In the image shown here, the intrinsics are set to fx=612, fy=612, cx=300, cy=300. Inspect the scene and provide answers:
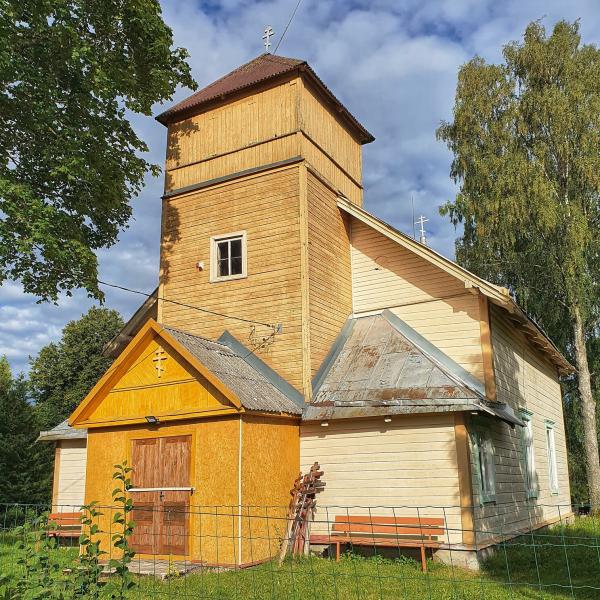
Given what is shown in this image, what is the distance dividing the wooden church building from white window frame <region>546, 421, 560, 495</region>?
28cm

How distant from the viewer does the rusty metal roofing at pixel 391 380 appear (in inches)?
412

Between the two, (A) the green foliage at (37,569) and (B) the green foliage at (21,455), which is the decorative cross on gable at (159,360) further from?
(B) the green foliage at (21,455)

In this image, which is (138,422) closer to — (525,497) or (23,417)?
(525,497)

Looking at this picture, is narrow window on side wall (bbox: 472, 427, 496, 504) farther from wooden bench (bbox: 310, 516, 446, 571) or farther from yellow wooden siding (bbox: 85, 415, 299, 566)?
yellow wooden siding (bbox: 85, 415, 299, 566)

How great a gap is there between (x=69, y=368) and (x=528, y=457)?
21286mm

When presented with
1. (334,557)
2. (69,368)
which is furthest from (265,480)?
(69,368)

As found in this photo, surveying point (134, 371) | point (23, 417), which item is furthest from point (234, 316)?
point (23, 417)

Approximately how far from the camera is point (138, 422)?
36.4 ft

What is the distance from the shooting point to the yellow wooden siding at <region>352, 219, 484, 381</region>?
12203 millimetres

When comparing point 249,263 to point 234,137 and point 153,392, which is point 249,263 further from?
point 153,392

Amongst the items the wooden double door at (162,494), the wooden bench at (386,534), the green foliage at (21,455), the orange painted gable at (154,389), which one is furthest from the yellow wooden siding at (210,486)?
the green foliage at (21,455)

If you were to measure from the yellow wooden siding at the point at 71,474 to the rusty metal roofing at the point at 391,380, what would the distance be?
22.6ft

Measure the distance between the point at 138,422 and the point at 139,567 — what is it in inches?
99.7

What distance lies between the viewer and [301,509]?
10672 millimetres
